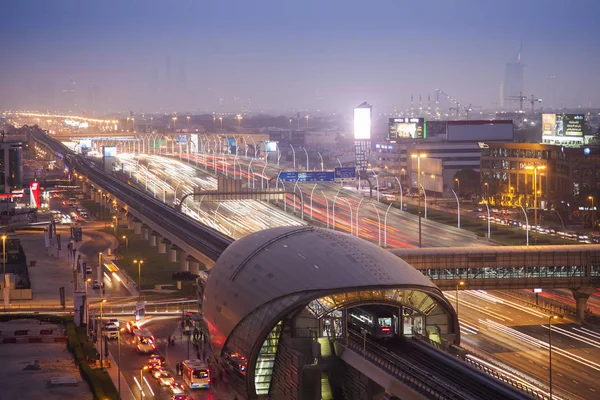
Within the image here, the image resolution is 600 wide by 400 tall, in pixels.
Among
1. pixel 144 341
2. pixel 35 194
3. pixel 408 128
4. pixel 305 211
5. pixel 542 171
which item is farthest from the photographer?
pixel 408 128

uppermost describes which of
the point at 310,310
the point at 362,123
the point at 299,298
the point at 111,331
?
the point at 362,123

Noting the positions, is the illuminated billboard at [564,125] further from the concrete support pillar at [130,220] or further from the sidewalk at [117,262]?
the sidewalk at [117,262]

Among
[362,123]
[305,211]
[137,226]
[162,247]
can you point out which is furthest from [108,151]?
[162,247]

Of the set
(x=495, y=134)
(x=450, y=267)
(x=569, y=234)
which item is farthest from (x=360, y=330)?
(x=495, y=134)

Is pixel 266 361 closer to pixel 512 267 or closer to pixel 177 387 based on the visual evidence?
pixel 177 387

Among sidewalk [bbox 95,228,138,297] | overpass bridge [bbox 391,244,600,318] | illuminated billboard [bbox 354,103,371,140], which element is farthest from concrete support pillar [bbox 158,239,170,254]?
illuminated billboard [bbox 354,103,371,140]

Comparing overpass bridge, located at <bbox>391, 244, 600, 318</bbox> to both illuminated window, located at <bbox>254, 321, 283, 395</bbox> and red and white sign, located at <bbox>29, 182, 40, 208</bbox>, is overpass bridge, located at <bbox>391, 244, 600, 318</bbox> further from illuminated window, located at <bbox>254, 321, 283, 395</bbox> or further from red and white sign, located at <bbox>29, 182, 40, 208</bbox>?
red and white sign, located at <bbox>29, 182, 40, 208</bbox>

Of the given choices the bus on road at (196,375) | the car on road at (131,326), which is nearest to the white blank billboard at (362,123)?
the car on road at (131,326)
